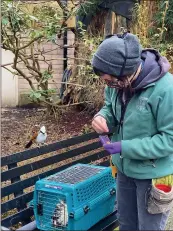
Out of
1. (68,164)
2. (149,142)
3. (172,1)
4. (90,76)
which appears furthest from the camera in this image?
(172,1)

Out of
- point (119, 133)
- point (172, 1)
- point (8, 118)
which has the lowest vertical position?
point (8, 118)

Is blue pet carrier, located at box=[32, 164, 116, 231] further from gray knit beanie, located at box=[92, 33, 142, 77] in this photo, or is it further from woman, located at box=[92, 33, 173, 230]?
gray knit beanie, located at box=[92, 33, 142, 77]

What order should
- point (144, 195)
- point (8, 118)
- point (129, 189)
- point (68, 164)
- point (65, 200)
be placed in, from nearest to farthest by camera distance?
point (144, 195) < point (129, 189) < point (65, 200) < point (68, 164) < point (8, 118)

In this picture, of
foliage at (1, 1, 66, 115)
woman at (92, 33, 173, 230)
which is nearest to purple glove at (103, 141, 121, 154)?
woman at (92, 33, 173, 230)

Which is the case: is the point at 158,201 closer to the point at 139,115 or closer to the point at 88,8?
the point at 139,115

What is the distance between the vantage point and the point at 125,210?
260 centimetres

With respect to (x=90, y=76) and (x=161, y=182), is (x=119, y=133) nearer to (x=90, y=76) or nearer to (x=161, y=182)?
(x=161, y=182)

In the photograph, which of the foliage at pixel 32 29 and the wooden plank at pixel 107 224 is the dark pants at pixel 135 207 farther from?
the foliage at pixel 32 29

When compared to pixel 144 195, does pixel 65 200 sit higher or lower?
lower

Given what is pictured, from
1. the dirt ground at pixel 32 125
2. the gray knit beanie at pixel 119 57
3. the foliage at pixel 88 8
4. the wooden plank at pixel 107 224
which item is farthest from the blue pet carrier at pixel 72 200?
the foliage at pixel 88 8

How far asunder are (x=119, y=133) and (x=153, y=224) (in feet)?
2.01

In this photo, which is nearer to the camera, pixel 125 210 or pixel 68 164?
pixel 125 210

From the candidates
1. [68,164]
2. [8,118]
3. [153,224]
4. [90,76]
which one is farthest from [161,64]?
[8,118]

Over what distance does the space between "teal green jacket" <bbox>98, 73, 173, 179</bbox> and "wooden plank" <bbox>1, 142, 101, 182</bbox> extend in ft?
3.05
